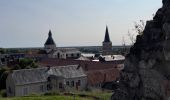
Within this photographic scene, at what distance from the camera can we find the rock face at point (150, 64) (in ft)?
26.1

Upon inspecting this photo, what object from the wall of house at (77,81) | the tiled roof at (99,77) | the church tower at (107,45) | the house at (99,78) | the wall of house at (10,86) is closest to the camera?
the wall of house at (10,86)

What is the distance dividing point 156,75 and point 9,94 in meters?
32.7

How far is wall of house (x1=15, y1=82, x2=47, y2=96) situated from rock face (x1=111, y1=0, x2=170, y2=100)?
98.6 ft

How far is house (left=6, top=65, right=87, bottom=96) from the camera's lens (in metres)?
38.2

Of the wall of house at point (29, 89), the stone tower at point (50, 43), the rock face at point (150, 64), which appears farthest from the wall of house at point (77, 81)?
the stone tower at point (50, 43)

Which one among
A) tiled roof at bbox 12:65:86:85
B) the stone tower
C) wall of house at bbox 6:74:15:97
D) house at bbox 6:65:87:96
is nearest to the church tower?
the stone tower

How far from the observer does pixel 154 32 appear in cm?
851

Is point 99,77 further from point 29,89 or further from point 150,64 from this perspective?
point 150,64

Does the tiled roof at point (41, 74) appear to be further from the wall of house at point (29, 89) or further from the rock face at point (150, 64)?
the rock face at point (150, 64)

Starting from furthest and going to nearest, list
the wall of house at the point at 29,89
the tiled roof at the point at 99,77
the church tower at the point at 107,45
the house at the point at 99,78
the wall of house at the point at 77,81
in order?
the church tower at the point at 107,45
the tiled roof at the point at 99,77
the house at the point at 99,78
the wall of house at the point at 77,81
the wall of house at the point at 29,89

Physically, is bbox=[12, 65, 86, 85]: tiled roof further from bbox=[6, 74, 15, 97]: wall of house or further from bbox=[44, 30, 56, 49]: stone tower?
bbox=[44, 30, 56, 49]: stone tower

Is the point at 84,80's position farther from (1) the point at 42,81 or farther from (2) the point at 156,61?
(2) the point at 156,61

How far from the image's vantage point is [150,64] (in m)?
8.25

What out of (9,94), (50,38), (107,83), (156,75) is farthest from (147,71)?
(50,38)
